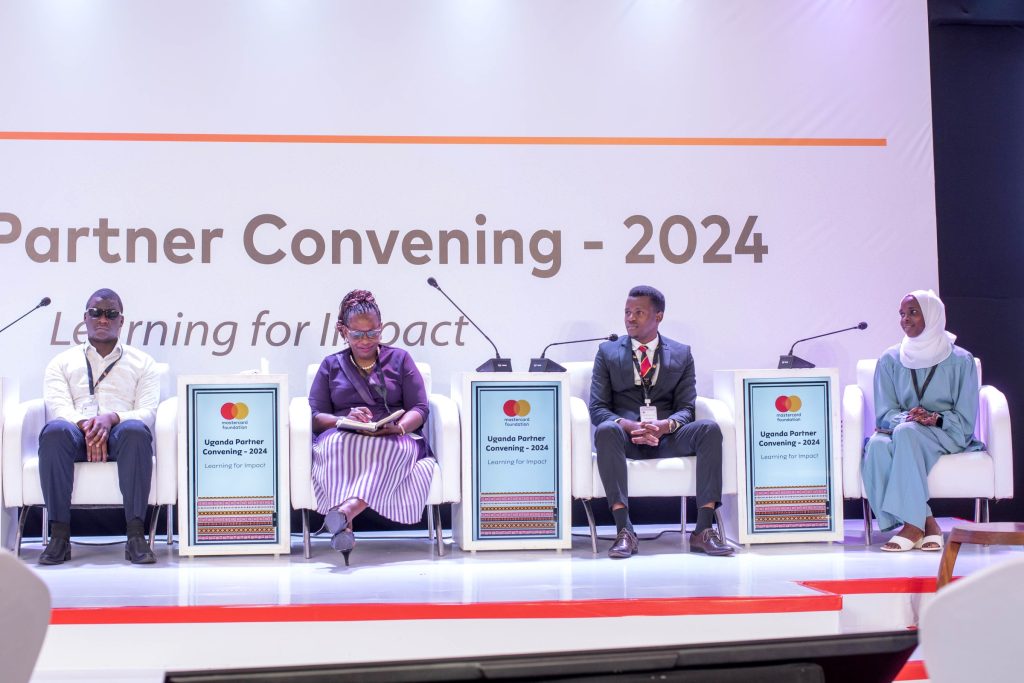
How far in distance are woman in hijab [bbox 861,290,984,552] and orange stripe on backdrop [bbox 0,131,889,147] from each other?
1157 millimetres

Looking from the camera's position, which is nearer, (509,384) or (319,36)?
(509,384)

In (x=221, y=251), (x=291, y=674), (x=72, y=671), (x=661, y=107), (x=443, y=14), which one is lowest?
(x=72, y=671)

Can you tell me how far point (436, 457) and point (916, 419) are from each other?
207 cm

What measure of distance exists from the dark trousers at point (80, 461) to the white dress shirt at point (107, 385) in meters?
0.15

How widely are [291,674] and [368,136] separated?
4.87m

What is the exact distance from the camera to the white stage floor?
3.21 m

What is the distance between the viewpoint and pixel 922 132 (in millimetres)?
5641

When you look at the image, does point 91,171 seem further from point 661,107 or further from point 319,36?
point 661,107

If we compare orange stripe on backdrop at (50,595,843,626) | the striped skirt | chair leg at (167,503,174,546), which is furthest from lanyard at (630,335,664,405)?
chair leg at (167,503,174,546)

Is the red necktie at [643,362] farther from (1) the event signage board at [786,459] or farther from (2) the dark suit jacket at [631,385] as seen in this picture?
(1) the event signage board at [786,459]

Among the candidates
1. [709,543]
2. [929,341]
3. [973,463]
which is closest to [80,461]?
[709,543]

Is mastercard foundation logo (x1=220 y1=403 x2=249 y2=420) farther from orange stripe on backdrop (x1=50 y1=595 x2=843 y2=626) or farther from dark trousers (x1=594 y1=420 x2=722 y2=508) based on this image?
dark trousers (x1=594 y1=420 x2=722 y2=508)

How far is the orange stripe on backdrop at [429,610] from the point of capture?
3.23m

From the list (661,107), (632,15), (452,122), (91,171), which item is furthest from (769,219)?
(91,171)
